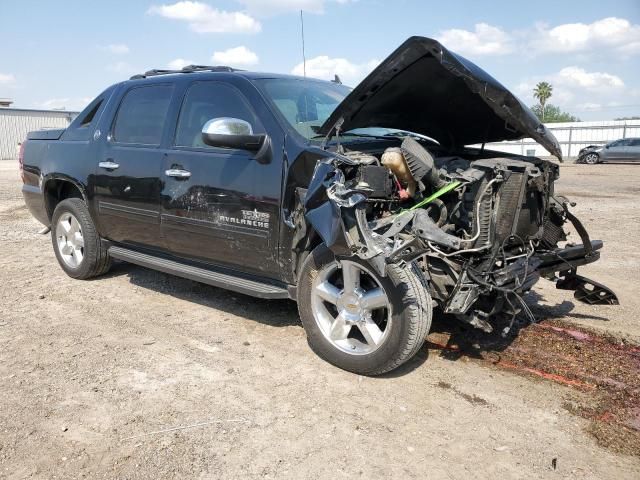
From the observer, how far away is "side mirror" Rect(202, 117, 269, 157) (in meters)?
3.70

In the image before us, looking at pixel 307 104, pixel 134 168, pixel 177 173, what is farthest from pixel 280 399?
pixel 134 168

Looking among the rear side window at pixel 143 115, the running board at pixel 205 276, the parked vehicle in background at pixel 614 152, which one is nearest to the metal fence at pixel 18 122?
the parked vehicle in background at pixel 614 152

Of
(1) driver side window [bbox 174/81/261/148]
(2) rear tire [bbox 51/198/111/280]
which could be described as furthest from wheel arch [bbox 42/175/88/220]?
(1) driver side window [bbox 174/81/261/148]

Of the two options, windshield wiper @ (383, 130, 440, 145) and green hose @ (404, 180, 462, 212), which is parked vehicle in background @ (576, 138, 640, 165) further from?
green hose @ (404, 180, 462, 212)

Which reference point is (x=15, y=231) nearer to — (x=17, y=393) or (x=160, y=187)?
(x=160, y=187)

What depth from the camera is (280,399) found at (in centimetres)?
323

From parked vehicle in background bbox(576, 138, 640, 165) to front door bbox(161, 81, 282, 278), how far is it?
27034mm

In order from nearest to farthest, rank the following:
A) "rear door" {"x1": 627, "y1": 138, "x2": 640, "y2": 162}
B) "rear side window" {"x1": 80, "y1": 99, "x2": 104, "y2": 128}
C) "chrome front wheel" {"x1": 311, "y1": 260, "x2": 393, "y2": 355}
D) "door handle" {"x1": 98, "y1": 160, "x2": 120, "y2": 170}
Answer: "chrome front wheel" {"x1": 311, "y1": 260, "x2": 393, "y2": 355} < "door handle" {"x1": 98, "y1": 160, "x2": 120, "y2": 170} < "rear side window" {"x1": 80, "y1": 99, "x2": 104, "y2": 128} < "rear door" {"x1": 627, "y1": 138, "x2": 640, "y2": 162}

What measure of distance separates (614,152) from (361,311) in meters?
28.0

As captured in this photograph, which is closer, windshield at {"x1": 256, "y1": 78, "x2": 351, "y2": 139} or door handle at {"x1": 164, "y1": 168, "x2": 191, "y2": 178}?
windshield at {"x1": 256, "y1": 78, "x2": 351, "y2": 139}

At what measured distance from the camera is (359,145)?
13.1 feet

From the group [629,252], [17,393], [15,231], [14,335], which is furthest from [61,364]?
[629,252]

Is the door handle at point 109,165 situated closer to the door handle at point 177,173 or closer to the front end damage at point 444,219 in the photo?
the door handle at point 177,173

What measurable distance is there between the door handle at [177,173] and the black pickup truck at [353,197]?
18mm
